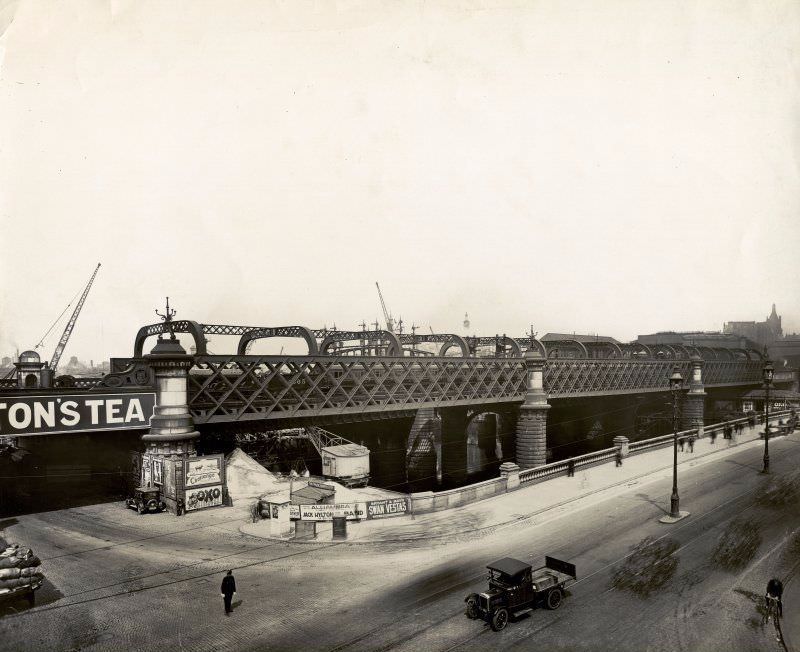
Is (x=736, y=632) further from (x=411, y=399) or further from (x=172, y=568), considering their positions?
(x=411, y=399)

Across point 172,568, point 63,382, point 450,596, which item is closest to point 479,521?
point 450,596

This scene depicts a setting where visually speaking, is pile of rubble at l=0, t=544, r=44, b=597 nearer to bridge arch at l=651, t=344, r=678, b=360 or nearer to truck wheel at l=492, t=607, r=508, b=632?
truck wheel at l=492, t=607, r=508, b=632

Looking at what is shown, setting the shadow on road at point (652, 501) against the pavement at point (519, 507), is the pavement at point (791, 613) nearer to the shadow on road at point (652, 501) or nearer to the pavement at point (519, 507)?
the shadow on road at point (652, 501)

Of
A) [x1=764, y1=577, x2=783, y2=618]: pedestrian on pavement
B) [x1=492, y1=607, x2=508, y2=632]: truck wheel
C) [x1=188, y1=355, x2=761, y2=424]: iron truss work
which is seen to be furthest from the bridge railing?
[x1=492, y1=607, x2=508, y2=632]: truck wheel

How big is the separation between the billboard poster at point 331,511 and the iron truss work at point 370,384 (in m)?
11.3

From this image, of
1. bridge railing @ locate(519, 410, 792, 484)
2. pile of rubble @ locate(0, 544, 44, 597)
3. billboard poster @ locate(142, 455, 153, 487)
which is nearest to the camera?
pile of rubble @ locate(0, 544, 44, 597)

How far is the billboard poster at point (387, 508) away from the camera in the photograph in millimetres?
27734

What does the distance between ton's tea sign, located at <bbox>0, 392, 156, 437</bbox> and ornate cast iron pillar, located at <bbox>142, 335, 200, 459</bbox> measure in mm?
747

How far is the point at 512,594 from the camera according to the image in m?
16.6

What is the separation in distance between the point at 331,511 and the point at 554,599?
12.1 meters

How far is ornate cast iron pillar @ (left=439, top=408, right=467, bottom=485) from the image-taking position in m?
59.8

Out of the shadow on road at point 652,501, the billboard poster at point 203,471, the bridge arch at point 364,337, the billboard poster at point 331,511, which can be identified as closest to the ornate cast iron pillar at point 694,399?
the bridge arch at point 364,337

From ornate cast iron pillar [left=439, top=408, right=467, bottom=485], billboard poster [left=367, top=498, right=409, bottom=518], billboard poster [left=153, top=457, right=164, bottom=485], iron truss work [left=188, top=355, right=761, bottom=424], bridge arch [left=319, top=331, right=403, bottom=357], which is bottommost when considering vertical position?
ornate cast iron pillar [left=439, top=408, right=467, bottom=485]

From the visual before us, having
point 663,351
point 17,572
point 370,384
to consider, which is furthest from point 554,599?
point 663,351
